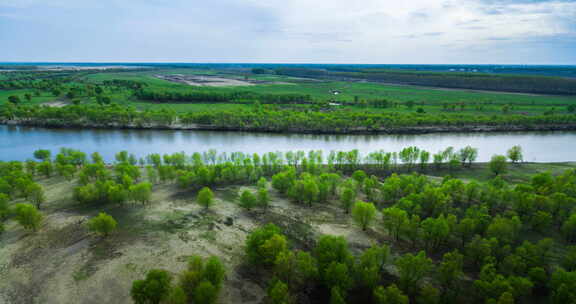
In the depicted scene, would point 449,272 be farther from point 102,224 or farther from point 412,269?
point 102,224

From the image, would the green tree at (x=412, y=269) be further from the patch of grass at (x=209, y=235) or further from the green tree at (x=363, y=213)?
the patch of grass at (x=209, y=235)

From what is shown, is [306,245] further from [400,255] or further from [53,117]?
[53,117]

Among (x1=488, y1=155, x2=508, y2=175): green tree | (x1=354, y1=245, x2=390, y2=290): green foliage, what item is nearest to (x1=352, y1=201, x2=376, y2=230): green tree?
(x1=354, y1=245, x2=390, y2=290): green foliage

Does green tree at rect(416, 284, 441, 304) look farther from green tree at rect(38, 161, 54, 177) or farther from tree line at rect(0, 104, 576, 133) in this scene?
tree line at rect(0, 104, 576, 133)

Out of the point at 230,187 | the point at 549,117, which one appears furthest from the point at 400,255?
the point at 549,117

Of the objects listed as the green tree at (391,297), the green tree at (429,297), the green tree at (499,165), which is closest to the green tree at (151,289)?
the green tree at (391,297)
